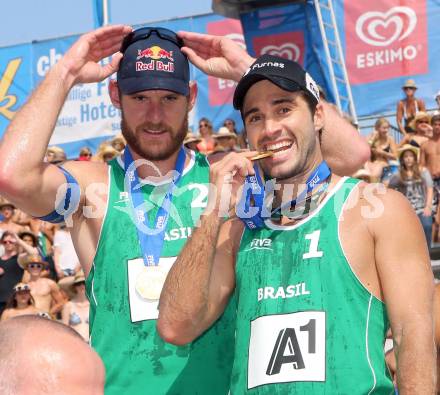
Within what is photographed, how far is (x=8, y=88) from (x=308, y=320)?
51.4ft

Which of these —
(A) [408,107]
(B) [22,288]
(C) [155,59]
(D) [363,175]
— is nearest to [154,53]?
(C) [155,59]

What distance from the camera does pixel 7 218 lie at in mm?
13711

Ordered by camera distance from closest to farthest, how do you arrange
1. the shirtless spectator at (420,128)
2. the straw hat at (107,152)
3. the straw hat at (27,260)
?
the straw hat at (27,260) < the straw hat at (107,152) < the shirtless spectator at (420,128)

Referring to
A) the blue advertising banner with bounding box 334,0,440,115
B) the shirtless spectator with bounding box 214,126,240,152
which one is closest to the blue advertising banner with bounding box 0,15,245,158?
the shirtless spectator with bounding box 214,126,240,152

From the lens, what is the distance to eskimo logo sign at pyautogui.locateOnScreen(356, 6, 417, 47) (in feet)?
48.4

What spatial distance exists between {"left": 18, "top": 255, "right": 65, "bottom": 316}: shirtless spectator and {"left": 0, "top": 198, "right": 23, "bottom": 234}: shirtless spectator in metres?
0.91

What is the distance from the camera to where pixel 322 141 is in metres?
4.28

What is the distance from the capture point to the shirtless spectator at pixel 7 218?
1312 cm

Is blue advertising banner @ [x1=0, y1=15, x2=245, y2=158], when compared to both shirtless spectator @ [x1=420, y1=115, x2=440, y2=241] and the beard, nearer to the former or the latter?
shirtless spectator @ [x1=420, y1=115, x2=440, y2=241]

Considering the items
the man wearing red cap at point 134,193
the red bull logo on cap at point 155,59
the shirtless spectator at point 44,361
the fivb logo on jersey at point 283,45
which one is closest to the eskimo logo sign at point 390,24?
the fivb logo on jersey at point 283,45

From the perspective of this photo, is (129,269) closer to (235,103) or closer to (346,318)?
(235,103)

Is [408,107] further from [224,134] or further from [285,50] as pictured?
[224,134]

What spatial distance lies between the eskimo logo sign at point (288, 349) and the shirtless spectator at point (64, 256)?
9.51 metres

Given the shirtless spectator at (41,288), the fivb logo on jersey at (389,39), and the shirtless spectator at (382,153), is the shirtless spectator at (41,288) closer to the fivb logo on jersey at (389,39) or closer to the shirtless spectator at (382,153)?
the shirtless spectator at (382,153)
